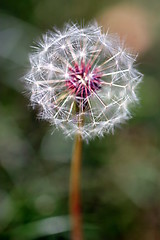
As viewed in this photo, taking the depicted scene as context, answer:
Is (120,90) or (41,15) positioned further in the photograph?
(41,15)

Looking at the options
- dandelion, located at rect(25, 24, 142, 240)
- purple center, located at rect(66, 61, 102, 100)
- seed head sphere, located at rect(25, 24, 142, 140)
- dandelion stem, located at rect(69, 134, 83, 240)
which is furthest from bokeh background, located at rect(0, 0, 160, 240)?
purple center, located at rect(66, 61, 102, 100)

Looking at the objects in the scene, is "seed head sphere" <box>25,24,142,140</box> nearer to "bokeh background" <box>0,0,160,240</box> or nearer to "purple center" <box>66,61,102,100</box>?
"purple center" <box>66,61,102,100</box>

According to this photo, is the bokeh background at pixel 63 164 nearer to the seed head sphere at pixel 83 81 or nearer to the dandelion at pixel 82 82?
the dandelion at pixel 82 82

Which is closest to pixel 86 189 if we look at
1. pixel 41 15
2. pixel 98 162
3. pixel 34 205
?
pixel 98 162

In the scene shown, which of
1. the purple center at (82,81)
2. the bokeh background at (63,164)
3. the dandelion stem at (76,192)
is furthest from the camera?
the bokeh background at (63,164)

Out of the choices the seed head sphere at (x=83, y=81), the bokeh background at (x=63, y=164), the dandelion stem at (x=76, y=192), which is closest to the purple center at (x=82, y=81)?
the seed head sphere at (x=83, y=81)

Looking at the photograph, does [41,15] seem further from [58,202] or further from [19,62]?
[58,202]

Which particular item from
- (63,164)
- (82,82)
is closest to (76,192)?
(82,82)
